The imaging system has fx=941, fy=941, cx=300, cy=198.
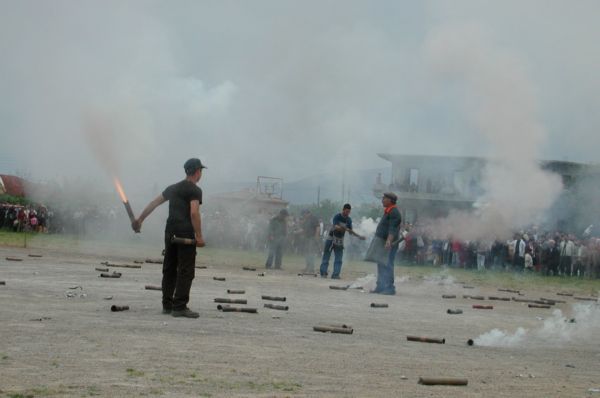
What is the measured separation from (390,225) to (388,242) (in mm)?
571

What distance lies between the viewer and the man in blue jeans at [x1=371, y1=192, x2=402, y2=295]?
21.4 m

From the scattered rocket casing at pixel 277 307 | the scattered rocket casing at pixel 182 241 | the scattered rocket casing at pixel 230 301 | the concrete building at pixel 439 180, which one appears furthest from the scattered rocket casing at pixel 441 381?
the concrete building at pixel 439 180

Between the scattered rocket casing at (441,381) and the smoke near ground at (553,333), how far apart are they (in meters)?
3.80

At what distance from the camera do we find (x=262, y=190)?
4950cm

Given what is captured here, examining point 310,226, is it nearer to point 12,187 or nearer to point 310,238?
point 310,238

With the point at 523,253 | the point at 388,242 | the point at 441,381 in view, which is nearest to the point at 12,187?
the point at 523,253

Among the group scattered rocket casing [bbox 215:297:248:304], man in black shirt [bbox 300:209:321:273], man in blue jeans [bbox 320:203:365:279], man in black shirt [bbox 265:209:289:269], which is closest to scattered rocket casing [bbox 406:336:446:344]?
scattered rocket casing [bbox 215:297:248:304]

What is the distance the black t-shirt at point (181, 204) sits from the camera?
13.7 metres

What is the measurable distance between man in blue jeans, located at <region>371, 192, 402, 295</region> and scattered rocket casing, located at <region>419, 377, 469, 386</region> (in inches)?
494

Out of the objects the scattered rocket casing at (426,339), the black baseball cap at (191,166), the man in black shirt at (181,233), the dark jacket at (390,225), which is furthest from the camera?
the dark jacket at (390,225)

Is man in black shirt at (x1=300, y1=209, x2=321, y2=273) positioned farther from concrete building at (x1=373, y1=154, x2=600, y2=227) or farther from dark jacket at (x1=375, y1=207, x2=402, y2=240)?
concrete building at (x1=373, y1=154, x2=600, y2=227)

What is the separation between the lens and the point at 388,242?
2139cm

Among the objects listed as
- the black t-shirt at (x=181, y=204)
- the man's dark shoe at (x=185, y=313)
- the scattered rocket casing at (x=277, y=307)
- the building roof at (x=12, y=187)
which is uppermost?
the building roof at (x=12, y=187)

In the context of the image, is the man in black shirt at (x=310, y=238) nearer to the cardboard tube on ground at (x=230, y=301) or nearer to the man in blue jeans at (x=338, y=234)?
the man in blue jeans at (x=338, y=234)
